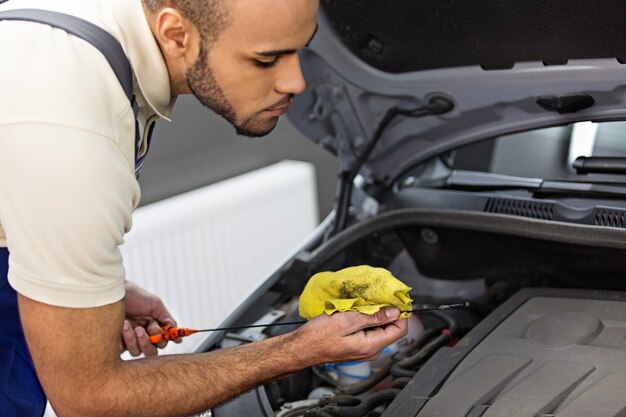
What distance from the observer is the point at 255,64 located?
4.14 ft

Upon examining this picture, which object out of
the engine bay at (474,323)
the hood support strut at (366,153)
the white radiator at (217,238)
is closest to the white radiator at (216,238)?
the white radiator at (217,238)

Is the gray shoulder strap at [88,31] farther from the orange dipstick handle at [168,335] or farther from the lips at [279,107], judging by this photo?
the orange dipstick handle at [168,335]

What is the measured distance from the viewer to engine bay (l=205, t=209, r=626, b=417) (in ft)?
4.10

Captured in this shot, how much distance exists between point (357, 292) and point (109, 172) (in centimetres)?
42

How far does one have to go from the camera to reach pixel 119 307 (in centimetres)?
119

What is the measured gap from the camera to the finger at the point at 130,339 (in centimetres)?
162

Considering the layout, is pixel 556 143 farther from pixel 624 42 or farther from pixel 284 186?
pixel 284 186

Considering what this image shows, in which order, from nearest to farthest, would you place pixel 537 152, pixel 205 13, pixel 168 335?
pixel 205 13, pixel 168 335, pixel 537 152

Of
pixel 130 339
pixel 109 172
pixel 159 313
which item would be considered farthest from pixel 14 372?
pixel 109 172

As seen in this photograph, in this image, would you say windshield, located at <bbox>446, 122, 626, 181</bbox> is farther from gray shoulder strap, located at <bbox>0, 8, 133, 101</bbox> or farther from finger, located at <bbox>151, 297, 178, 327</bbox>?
gray shoulder strap, located at <bbox>0, 8, 133, 101</bbox>

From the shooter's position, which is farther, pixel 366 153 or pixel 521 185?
pixel 366 153

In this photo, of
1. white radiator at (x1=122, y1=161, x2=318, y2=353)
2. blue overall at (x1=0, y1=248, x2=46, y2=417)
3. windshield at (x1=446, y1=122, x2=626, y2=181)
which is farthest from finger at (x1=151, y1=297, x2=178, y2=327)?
white radiator at (x1=122, y1=161, x2=318, y2=353)

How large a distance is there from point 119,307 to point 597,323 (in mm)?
770

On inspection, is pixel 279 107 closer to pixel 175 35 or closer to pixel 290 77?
pixel 290 77
